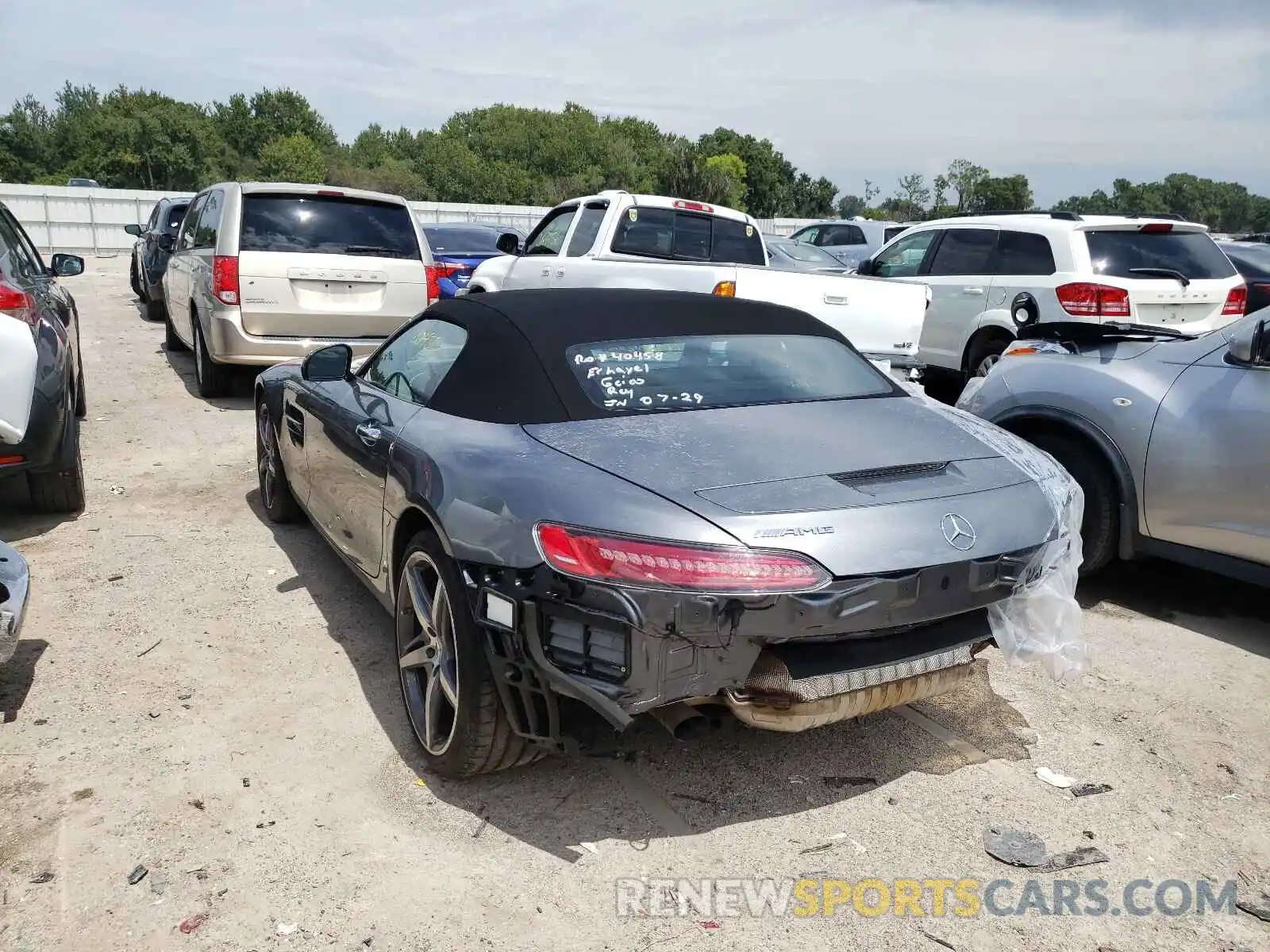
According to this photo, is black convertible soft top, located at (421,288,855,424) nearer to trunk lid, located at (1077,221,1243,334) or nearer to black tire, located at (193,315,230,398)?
trunk lid, located at (1077,221,1243,334)

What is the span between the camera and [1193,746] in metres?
3.59

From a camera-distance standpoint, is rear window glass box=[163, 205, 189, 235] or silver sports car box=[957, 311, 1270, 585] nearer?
silver sports car box=[957, 311, 1270, 585]

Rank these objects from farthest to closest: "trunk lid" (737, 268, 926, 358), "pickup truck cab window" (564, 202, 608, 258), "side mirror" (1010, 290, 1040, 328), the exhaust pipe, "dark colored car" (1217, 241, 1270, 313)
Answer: "dark colored car" (1217, 241, 1270, 313) < "pickup truck cab window" (564, 202, 608, 258) < "side mirror" (1010, 290, 1040, 328) < "trunk lid" (737, 268, 926, 358) < the exhaust pipe

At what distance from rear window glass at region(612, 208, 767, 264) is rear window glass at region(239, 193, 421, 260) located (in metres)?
1.87

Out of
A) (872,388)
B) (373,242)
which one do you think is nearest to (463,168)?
(373,242)

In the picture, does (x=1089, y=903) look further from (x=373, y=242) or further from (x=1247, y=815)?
(x=373, y=242)

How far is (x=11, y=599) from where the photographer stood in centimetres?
346

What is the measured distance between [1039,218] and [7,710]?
8341 mm

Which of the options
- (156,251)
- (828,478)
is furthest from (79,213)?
(828,478)

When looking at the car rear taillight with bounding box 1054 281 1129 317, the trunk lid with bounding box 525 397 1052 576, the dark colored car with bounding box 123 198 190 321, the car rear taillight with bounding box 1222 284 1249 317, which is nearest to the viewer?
the trunk lid with bounding box 525 397 1052 576

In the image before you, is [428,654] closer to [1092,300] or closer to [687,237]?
[687,237]

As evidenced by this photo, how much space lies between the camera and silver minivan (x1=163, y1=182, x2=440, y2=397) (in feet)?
27.4

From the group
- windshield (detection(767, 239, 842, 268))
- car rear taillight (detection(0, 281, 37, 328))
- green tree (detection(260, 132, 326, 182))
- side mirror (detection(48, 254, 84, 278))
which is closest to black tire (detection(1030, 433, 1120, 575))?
car rear taillight (detection(0, 281, 37, 328))

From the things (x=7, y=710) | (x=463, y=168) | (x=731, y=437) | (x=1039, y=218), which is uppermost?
(x=463, y=168)
